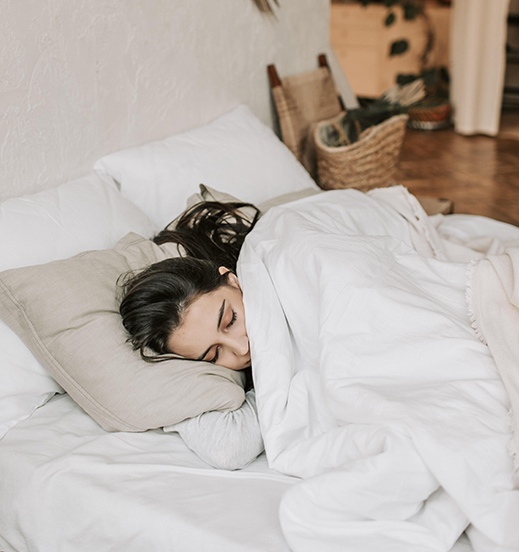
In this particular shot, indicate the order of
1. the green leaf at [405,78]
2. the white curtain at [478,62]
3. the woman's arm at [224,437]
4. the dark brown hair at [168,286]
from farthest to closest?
1. the green leaf at [405,78]
2. the white curtain at [478,62]
3. the dark brown hair at [168,286]
4. the woman's arm at [224,437]

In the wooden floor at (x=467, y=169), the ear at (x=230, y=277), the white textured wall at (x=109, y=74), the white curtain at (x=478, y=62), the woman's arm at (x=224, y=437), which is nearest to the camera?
the woman's arm at (x=224, y=437)

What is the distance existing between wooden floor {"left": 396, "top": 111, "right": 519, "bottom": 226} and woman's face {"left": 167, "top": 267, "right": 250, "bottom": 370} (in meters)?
2.43

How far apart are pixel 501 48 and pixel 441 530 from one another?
14.8ft

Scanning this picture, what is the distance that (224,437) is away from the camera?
44.1 inches

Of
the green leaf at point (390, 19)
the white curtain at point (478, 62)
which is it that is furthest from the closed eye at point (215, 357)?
the green leaf at point (390, 19)

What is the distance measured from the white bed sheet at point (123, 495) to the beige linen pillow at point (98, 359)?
0.06m

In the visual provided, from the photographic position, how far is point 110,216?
1562 millimetres

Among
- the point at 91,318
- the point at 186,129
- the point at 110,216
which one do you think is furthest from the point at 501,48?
the point at 91,318

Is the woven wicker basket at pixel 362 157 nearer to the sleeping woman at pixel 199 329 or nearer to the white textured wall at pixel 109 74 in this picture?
the white textured wall at pixel 109 74

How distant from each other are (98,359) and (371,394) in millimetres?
532

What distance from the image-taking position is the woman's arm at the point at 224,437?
111 centimetres

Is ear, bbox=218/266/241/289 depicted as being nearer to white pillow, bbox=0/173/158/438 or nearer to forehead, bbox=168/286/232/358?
forehead, bbox=168/286/232/358

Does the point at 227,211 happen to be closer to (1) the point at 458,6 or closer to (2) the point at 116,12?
(2) the point at 116,12

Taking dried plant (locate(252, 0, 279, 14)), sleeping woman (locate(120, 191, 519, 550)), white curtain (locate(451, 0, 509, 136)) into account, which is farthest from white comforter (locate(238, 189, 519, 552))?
white curtain (locate(451, 0, 509, 136))
